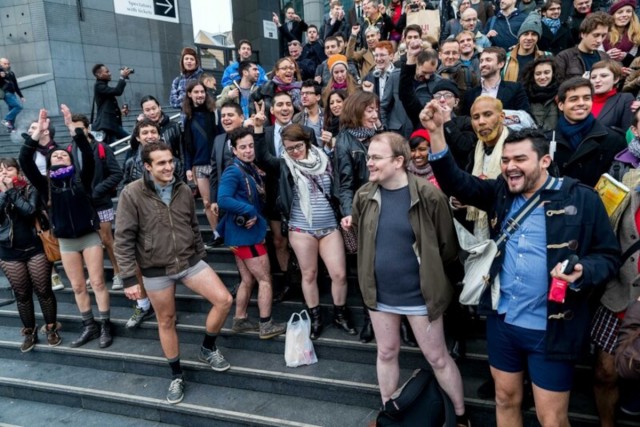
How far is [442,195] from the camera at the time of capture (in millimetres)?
2938

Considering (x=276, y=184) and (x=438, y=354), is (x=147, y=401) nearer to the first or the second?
(x=276, y=184)

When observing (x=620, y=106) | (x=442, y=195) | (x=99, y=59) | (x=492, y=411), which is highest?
(x=99, y=59)

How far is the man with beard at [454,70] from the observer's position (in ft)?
15.7

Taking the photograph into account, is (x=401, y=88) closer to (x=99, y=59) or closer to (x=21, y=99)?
(x=21, y=99)

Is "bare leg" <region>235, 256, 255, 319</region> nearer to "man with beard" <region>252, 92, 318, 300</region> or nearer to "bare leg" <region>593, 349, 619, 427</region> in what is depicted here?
"man with beard" <region>252, 92, 318, 300</region>

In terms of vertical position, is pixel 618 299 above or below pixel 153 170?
below

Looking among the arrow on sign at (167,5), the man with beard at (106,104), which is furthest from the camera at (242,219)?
the arrow on sign at (167,5)

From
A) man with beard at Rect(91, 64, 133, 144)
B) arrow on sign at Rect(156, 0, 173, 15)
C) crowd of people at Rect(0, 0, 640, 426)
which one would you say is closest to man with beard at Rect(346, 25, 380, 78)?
crowd of people at Rect(0, 0, 640, 426)

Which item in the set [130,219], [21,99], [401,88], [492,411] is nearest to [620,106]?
[401,88]

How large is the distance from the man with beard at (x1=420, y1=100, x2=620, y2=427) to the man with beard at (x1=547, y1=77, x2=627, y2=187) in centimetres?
80

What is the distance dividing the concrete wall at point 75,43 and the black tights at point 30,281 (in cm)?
792

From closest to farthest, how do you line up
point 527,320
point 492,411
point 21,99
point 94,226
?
point 527,320
point 492,411
point 94,226
point 21,99

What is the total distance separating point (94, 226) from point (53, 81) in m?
8.64

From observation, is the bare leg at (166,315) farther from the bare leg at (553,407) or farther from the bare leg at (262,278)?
the bare leg at (553,407)
